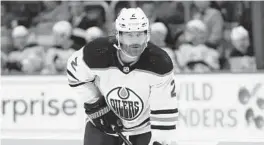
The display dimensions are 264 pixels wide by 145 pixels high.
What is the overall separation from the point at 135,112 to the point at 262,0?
2853 millimetres

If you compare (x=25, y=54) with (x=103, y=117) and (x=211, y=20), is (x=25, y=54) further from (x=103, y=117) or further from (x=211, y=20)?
(x=103, y=117)

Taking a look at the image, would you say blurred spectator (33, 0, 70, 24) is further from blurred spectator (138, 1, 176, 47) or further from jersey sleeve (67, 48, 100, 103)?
jersey sleeve (67, 48, 100, 103)

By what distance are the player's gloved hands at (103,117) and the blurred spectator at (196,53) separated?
91.1 inches

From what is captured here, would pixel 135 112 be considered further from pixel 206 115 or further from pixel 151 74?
pixel 206 115

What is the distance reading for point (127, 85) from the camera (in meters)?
3.31

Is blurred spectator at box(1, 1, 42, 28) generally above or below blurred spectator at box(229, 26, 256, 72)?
above

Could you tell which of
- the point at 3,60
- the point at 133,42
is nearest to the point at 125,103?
the point at 133,42

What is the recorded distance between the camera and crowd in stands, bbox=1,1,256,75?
5.85m

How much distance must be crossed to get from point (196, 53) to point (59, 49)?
1.38 metres

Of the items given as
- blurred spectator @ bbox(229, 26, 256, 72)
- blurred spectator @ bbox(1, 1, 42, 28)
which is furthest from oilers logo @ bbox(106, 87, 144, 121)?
blurred spectator @ bbox(1, 1, 42, 28)

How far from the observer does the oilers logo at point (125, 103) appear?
10.9ft

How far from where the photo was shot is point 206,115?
217 inches

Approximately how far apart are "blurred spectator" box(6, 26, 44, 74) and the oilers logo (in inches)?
113

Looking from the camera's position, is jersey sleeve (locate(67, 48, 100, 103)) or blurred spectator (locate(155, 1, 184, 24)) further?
blurred spectator (locate(155, 1, 184, 24))
